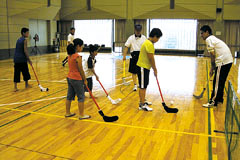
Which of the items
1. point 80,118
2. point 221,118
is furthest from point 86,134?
point 221,118

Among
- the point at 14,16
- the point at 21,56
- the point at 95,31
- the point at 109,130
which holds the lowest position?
the point at 109,130

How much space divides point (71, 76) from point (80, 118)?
80 cm

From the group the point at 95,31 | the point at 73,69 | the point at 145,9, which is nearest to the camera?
the point at 73,69

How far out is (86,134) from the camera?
386 cm

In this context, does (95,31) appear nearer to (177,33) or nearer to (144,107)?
(177,33)

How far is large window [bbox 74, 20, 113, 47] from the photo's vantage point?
64.1 ft

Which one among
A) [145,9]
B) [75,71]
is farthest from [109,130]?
[145,9]

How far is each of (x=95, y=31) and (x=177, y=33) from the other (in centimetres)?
634

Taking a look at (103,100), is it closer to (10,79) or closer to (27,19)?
(10,79)

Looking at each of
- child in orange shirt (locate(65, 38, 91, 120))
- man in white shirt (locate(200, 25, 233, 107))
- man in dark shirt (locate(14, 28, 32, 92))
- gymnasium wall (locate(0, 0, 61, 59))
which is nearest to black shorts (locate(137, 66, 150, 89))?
child in orange shirt (locate(65, 38, 91, 120))

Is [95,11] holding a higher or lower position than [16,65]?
higher

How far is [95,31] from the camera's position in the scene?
786 inches

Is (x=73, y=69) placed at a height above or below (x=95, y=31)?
below

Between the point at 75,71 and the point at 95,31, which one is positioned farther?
the point at 95,31
